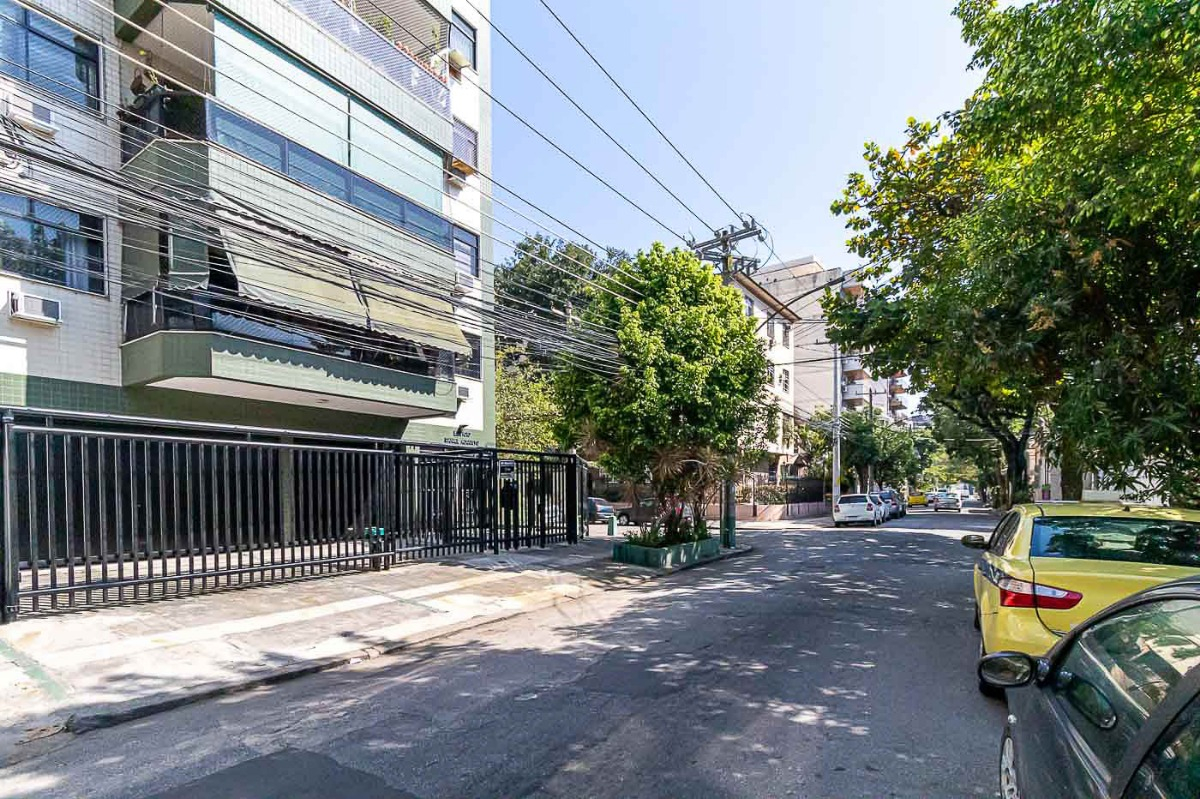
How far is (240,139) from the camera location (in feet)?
39.1

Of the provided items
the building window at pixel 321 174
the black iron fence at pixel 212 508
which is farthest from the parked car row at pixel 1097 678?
the building window at pixel 321 174

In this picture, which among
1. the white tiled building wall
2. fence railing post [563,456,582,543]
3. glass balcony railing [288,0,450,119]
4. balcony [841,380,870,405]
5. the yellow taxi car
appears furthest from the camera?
balcony [841,380,870,405]

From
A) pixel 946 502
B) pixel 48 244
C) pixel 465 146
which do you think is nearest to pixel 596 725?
pixel 48 244

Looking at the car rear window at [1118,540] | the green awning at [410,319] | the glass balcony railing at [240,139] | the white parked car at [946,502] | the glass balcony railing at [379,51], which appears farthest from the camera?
the white parked car at [946,502]

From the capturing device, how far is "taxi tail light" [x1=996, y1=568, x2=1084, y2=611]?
447 centimetres

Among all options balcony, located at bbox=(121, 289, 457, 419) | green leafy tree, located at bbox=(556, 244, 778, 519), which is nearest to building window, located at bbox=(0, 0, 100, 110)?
balcony, located at bbox=(121, 289, 457, 419)

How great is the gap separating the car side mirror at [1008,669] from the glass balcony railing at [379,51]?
1506 centimetres

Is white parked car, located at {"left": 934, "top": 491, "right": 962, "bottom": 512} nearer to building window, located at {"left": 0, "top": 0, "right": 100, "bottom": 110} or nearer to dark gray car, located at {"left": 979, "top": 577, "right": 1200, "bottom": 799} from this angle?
building window, located at {"left": 0, "top": 0, "right": 100, "bottom": 110}

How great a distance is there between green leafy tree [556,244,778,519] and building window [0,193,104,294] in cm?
855

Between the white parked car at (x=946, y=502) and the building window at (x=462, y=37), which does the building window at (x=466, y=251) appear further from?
the white parked car at (x=946, y=502)

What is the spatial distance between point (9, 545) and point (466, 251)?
508 inches

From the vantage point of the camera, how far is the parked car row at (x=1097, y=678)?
68.0 inches

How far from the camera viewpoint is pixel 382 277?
34.9ft

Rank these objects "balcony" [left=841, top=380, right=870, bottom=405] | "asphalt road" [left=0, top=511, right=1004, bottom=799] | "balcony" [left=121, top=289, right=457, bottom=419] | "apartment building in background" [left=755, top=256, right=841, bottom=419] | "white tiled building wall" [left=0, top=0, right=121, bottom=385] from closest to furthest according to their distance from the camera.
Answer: "asphalt road" [left=0, top=511, right=1004, bottom=799], "white tiled building wall" [left=0, top=0, right=121, bottom=385], "balcony" [left=121, top=289, right=457, bottom=419], "apartment building in background" [left=755, top=256, right=841, bottom=419], "balcony" [left=841, top=380, right=870, bottom=405]
